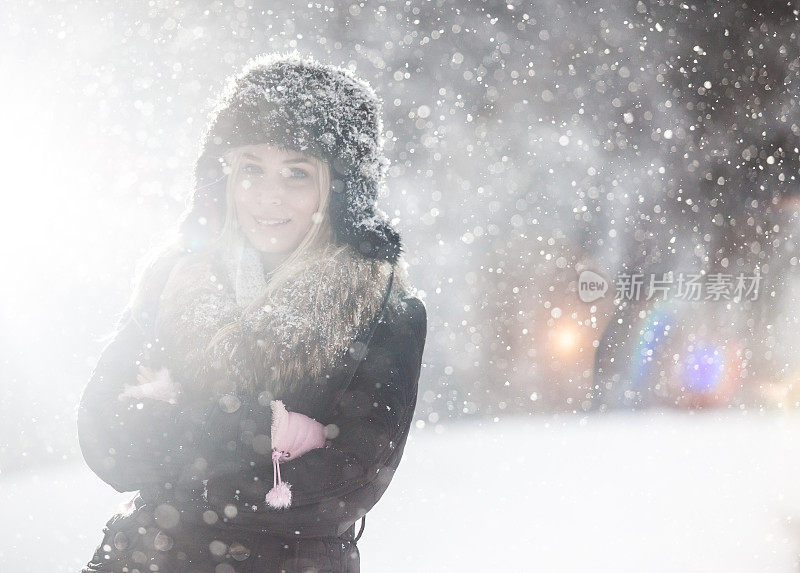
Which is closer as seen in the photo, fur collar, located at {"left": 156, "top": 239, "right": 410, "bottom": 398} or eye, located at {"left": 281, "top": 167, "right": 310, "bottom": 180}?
fur collar, located at {"left": 156, "top": 239, "right": 410, "bottom": 398}

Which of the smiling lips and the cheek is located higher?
the cheek

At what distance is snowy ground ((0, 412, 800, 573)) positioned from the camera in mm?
3805

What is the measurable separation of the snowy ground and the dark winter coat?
2535 mm

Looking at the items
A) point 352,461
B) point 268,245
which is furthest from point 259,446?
point 268,245

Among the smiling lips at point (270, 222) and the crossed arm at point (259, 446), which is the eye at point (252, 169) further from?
the crossed arm at point (259, 446)

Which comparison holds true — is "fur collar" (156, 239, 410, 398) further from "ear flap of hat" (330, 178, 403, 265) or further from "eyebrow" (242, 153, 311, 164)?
"eyebrow" (242, 153, 311, 164)

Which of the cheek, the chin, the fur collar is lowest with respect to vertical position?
the fur collar

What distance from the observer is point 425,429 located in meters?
8.67

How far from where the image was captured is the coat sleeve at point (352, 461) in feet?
3.95

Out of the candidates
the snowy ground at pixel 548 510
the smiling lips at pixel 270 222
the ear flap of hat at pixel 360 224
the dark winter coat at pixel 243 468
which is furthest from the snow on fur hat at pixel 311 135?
the snowy ground at pixel 548 510

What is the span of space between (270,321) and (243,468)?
332 mm

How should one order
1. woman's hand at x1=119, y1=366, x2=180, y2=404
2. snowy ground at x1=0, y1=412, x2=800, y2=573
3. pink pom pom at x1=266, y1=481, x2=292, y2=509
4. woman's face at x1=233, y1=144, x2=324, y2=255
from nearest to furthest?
pink pom pom at x1=266, y1=481, x2=292, y2=509
woman's hand at x1=119, y1=366, x2=180, y2=404
woman's face at x1=233, y1=144, x2=324, y2=255
snowy ground at x1=0, y1=412, x2=800, y2=573

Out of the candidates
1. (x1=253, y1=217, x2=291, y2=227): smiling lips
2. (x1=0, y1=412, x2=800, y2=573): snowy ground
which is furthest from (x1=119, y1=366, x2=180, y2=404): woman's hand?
(x1=0, y1=412, x2=800, y2=573): snowy ground

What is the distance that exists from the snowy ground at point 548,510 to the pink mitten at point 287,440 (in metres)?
2.66
